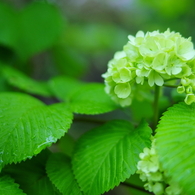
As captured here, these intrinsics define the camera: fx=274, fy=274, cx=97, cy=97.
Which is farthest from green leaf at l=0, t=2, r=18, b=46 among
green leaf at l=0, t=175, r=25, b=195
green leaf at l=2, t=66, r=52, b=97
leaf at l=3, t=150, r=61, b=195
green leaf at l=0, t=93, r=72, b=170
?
green leaf at l=0, t=175, r=25, b=195

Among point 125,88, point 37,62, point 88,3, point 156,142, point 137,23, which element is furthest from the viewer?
point 88,3

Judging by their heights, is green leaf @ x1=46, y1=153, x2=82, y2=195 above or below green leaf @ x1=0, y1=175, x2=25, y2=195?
above

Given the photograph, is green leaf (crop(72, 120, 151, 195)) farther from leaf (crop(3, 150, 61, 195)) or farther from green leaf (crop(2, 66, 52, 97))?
green leaf (crop(2, 66, 52, 97))

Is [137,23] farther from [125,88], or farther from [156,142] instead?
[156,142]

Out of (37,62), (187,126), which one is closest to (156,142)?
(187,126)

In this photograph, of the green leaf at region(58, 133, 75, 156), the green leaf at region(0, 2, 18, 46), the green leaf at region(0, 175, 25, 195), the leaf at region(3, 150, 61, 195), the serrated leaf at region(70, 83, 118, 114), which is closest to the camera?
the green leaf at region(0, 175, 25, 195)

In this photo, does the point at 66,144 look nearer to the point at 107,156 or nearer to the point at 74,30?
the point at 107,156

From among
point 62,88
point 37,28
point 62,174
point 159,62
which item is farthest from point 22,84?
point 159,62
